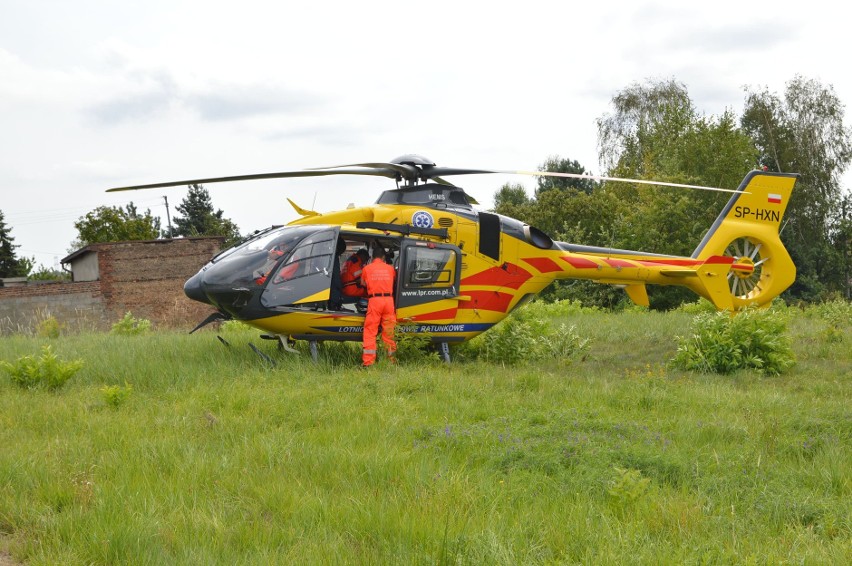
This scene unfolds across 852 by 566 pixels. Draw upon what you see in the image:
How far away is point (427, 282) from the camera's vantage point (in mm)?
11688

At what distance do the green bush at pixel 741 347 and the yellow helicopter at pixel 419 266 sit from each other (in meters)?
1.65

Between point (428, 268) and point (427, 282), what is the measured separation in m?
0.21

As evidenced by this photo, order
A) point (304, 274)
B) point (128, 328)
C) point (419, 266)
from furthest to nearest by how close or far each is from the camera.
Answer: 1. point (128, 328)
2. point (419, 266)
3. point (304, 274)

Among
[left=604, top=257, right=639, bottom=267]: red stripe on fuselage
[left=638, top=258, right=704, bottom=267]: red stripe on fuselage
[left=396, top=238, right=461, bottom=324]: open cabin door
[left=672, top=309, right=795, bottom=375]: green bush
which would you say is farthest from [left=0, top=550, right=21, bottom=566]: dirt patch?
[left=638, top=258, right=704, bottom=267]: red stripe on fuselage

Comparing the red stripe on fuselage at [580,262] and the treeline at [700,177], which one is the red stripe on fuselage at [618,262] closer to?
the red stripe on fuselage at [580,262]

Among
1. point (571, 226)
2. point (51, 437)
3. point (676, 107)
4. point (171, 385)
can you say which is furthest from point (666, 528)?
point (676, 107)

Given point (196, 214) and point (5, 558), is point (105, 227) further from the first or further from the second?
point (5, 558)

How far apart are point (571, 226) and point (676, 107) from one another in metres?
12.4

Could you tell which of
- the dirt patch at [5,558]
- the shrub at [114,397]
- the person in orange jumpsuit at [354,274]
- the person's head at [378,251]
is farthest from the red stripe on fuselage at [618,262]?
the dirt patch at [5,558]

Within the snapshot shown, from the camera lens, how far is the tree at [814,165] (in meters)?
44.5

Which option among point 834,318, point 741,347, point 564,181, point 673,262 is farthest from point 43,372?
point 564,181

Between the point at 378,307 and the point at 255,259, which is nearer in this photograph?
the point at 255,259

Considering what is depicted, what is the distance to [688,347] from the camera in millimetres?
12062

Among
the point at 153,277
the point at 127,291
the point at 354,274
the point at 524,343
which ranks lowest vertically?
the point at 524,343
